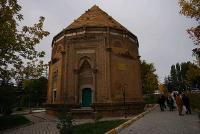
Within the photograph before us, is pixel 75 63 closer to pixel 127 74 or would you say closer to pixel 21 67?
pixel 127 74

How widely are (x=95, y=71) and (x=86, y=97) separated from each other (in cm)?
329

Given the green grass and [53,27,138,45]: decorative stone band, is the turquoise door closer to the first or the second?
[53,27,138,45]: decorative stone band

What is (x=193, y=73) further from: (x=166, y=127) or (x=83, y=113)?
(x=166, y=127)

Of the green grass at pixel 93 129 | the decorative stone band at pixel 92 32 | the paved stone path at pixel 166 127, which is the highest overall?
the decorative stone band at pixel 92 32

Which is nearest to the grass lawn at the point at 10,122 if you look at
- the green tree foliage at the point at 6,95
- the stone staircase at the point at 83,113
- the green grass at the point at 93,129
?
the green tree foliage at the point at 6,95

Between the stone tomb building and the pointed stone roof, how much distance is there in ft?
0.42

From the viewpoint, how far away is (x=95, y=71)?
26594 millimetres

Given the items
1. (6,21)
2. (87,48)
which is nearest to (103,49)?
(87,48)

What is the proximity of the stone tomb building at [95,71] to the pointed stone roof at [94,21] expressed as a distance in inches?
5.1

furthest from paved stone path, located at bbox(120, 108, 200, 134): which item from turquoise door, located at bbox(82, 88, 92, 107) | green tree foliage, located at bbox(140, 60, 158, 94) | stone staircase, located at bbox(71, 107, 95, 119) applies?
green tree foliage, located at bbox(140, 60, 158, 94)

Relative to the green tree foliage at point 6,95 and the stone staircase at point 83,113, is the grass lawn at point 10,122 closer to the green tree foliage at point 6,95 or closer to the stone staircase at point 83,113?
the green tree foliage at point 6,95

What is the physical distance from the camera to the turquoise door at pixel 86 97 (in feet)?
88.3

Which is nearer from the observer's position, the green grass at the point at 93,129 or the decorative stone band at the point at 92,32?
the green grass at the point at 93,129

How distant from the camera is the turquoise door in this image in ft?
88.3
